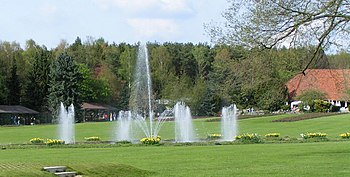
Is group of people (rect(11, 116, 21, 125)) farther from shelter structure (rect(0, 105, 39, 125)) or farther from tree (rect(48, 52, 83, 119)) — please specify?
tree (rect(48, 52, 83, 119))

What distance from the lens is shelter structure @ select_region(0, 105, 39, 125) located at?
77125 millimetres

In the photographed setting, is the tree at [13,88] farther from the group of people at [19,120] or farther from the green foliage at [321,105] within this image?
the green foliage at [321,105]

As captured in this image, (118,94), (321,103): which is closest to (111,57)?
(118,94)

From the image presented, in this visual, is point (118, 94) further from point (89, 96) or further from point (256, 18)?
point (256, 18)

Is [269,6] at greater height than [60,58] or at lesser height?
lesser

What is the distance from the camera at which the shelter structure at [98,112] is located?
295 feet

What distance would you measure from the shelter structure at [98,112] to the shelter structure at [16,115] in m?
9.48

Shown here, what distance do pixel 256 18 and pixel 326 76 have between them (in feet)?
13.1

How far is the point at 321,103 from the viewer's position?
7250 centimetres

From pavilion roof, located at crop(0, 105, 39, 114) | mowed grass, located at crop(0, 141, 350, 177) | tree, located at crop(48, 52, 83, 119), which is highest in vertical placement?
tree, located at crop(48, 52, 83, 119)

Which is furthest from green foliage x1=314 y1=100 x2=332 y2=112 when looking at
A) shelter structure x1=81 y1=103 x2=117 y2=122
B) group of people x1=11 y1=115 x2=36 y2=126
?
group of people x1=11 y1=115 x2=36 y2=126

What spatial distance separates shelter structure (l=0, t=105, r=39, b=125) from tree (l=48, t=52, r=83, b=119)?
14.3 ft

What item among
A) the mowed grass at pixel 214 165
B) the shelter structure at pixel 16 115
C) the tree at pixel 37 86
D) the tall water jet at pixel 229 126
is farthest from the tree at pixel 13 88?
the mowed grass at pixel 214 165

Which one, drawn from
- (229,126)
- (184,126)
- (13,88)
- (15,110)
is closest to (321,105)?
(229,126)
